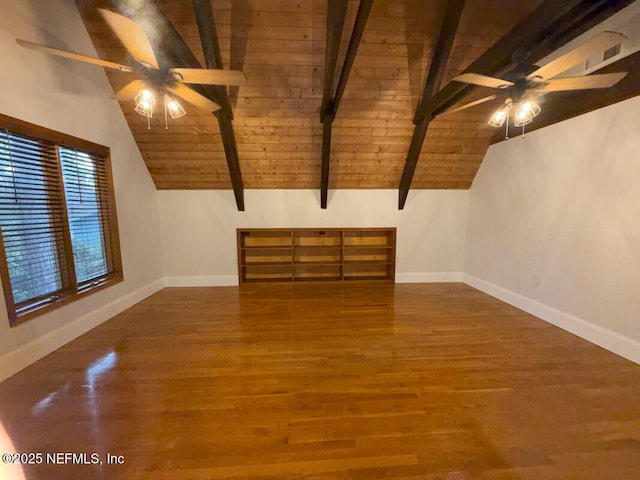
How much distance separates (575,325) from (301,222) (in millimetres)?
3827

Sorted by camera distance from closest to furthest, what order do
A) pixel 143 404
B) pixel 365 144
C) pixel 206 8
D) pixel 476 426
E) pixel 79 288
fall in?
1. pixel 476 426
2. pixel 143 404
3. pixel 206 8
4. pixel 79 288
5. pixel 365 144

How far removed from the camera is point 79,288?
2914mm

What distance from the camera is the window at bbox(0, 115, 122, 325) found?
2.20 meters

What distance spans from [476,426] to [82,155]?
4.35m

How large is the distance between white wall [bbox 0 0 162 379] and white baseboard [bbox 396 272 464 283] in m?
4.33

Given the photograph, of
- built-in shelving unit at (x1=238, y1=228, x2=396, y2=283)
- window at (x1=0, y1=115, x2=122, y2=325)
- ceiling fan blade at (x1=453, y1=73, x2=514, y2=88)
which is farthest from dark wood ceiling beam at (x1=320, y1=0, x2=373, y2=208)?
window at (x1=0, y1=115, x2=122, y2=325)

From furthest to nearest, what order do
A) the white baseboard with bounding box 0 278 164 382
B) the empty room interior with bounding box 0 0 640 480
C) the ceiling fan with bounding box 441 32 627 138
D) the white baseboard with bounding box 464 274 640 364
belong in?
the white baseboard with bounding box 464 274 640 364 < the white baseboard with bounding box 0 278 164 382 < the ceiling fan with bounding box 441 32 627 138 < the empty room interior with bounding box 0 0 640 480

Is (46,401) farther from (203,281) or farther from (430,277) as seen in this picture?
(430,277)

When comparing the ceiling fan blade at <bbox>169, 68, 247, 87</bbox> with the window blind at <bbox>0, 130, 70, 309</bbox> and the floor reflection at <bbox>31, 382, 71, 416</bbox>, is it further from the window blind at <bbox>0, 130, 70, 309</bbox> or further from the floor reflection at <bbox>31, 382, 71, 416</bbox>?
the floor reflection at <bbox>31, 382, 71, 416</bbox>

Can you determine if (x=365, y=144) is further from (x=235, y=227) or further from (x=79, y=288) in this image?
(x=79, y=288)

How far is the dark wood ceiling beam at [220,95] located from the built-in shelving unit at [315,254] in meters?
0.83

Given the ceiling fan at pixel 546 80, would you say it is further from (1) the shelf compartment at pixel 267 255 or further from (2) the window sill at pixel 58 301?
(2) the window sill at pixel 58 301

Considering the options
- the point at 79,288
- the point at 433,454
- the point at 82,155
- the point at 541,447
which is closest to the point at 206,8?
the point at 82,155

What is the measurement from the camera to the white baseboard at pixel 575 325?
2416 mm
